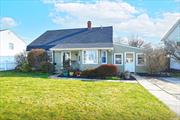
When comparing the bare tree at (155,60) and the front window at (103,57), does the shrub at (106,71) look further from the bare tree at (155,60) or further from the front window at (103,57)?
the front window at (103,57)

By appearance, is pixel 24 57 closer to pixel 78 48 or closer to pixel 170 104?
pixel 78 48

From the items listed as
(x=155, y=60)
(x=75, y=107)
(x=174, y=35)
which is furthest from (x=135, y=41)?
(x=75, y=107)

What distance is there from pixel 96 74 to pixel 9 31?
20.0m

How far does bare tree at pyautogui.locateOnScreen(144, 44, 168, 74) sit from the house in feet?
4.59

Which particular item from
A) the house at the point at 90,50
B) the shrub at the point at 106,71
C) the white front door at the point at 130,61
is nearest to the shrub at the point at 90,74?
the shrub at the point at 106,71

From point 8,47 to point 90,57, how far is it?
14.7 meters

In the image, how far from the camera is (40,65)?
90.5 ft

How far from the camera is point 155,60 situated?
2434 cm

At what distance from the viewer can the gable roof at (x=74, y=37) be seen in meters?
31.2

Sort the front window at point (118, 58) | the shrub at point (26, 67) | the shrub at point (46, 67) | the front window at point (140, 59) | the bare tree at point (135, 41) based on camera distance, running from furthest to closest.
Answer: the bare tree at point (135, 41), the shrub at point (26, 67), the front window at point (118, 58), the shrub at point (46, 67), the front window at point (140, 59)

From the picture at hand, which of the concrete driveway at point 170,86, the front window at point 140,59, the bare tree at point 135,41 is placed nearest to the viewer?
the concrete driveway at point 170,86

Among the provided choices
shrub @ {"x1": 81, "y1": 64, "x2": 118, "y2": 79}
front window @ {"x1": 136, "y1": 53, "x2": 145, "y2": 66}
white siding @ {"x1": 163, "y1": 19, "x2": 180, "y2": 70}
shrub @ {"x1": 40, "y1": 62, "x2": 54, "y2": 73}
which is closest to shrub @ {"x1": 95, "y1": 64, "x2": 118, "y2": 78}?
shrub @ {"x1": 81, "y1": 64, "x2": 118, "y2": 79}

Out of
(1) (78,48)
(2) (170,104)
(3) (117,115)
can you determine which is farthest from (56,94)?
(1) (78,48)

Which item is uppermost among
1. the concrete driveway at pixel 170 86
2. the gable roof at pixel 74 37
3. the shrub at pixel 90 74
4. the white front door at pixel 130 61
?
the gable roof at pixel 74 37
